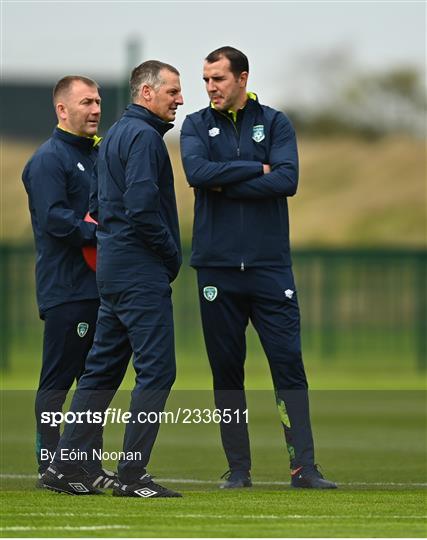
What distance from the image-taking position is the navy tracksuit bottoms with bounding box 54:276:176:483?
842 cm

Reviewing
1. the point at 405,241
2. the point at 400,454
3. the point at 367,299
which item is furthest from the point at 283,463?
the point at 405,241

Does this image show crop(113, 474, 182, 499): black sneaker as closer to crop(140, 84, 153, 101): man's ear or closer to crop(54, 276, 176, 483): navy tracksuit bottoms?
crop(54, 276, 176, 483): navy tracksuit bottoms

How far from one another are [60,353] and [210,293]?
0.90 m

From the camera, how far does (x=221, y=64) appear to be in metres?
9.26

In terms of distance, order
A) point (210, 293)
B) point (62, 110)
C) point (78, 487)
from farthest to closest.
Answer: point (62, 110), point (210, 293), point (78, 487)

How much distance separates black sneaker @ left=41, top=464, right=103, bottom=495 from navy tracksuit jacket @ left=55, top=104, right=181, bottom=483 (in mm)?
134

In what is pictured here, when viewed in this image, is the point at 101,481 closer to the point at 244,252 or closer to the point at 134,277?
the point at 134,277

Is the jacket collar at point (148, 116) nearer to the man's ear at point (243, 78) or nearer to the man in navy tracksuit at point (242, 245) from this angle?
the man in navy tracksuit at point (242, 245)

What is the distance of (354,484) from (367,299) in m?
15.5

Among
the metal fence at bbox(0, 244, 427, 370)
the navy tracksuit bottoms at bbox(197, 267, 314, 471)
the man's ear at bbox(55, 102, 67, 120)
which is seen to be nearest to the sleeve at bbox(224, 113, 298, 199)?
the navy tracksuit bottoms at bbox(197, 267, 314, 471)

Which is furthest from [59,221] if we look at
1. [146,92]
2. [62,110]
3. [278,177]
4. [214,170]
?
[278,177]

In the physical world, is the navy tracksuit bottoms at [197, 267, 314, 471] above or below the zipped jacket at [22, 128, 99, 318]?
below

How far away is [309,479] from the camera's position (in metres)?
9.15

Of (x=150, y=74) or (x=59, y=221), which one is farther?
A: (x=59, y=221)
